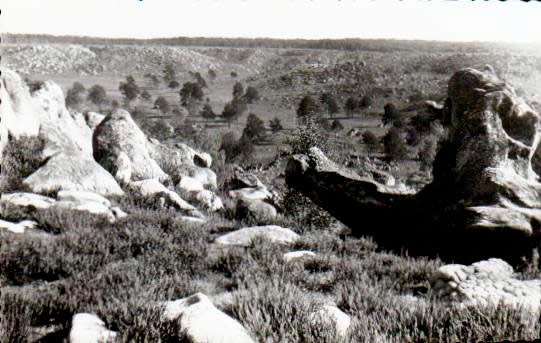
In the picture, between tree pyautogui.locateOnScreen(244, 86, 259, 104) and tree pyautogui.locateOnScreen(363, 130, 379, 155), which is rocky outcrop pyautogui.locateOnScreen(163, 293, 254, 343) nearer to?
tree pyautogui.locateOnScreen(363, 130, 379, 155)

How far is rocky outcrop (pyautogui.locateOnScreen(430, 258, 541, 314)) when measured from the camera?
4.20 m

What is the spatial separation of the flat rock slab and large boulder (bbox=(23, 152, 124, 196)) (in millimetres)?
3124

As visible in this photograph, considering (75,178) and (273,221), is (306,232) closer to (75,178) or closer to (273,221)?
(273,221)

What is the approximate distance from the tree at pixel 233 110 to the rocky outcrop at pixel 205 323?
31891 mm

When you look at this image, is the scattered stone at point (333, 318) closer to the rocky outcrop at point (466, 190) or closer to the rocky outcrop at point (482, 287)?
the rocky outcrop at point (482, 287)

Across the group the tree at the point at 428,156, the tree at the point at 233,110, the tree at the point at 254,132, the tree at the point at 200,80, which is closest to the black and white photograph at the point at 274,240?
the tree at the point at 428,156

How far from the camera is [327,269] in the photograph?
18.1 feet

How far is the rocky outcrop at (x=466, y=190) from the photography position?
5.66m

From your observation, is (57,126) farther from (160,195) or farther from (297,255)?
(297,255)

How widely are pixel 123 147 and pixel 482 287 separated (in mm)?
9147

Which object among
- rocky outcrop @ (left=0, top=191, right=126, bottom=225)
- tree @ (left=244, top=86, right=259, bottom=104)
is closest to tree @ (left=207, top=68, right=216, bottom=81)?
tree @ (left=244, top=86, right=259, bottom=104)

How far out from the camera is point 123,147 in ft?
38.6

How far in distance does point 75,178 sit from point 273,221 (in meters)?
3.50

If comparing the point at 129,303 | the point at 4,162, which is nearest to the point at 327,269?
the point at 129,303
